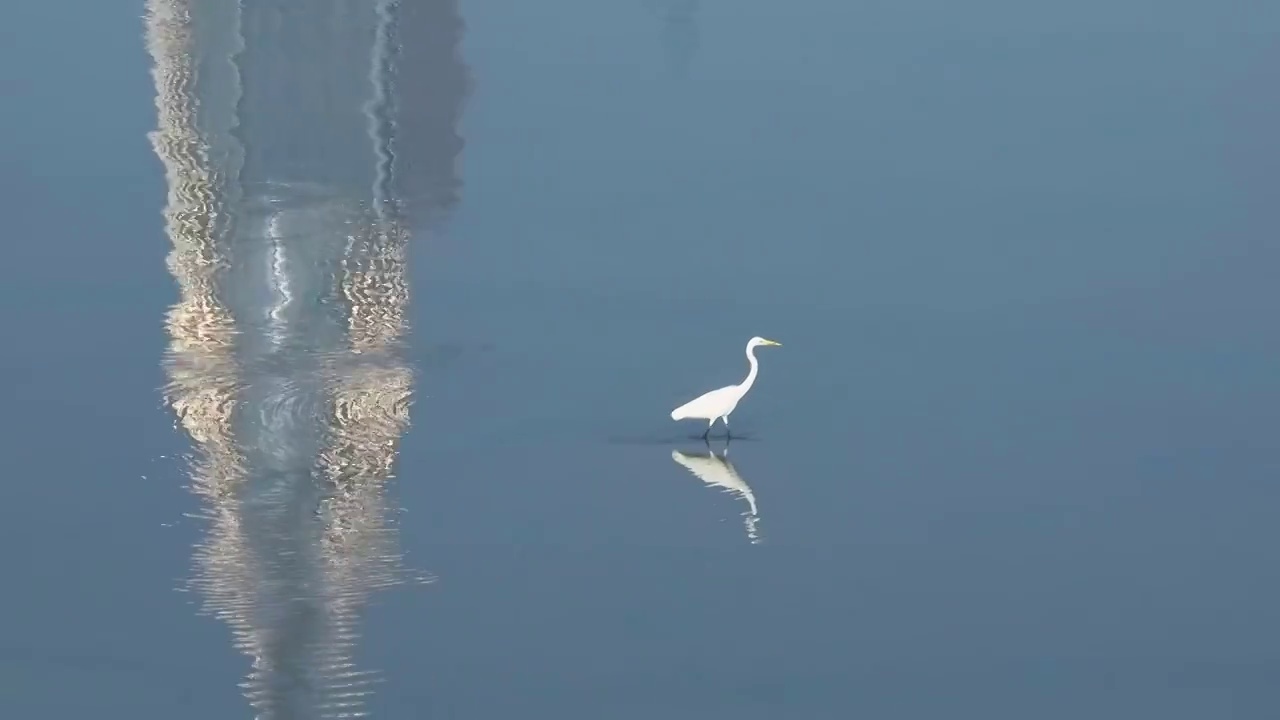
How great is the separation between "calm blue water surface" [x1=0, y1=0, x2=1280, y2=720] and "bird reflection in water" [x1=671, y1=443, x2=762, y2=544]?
0.03m

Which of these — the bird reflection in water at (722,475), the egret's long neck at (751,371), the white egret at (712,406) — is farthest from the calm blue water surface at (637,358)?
the egret's long neck at (751,371)

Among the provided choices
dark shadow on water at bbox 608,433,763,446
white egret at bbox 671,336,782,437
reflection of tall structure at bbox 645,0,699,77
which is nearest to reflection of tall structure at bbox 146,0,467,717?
dark shadow on water at bbox 608,433,763,446

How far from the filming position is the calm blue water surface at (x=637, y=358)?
9.19m

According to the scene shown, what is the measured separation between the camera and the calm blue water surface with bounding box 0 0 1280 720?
9.19m

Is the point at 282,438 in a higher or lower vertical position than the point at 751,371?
lower

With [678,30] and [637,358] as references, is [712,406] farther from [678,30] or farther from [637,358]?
[678,30]

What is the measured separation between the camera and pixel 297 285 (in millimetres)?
13438

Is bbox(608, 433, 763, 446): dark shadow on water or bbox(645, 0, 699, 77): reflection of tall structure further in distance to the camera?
bbox(645, 0, 699, 77): reflection of tall structure

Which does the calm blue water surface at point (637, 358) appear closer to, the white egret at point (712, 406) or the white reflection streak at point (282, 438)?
the white reflection streak at point (282, 438)

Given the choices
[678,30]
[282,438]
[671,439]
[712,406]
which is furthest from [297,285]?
[678,30]

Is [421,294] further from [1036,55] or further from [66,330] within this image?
[1036,55]

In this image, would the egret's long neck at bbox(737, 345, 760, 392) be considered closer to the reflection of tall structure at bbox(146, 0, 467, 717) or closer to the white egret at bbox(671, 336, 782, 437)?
the white egret at bbox(671, 336, 782, 437)

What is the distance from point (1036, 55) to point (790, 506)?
8.45 metres

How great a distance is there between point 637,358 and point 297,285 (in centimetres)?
212
